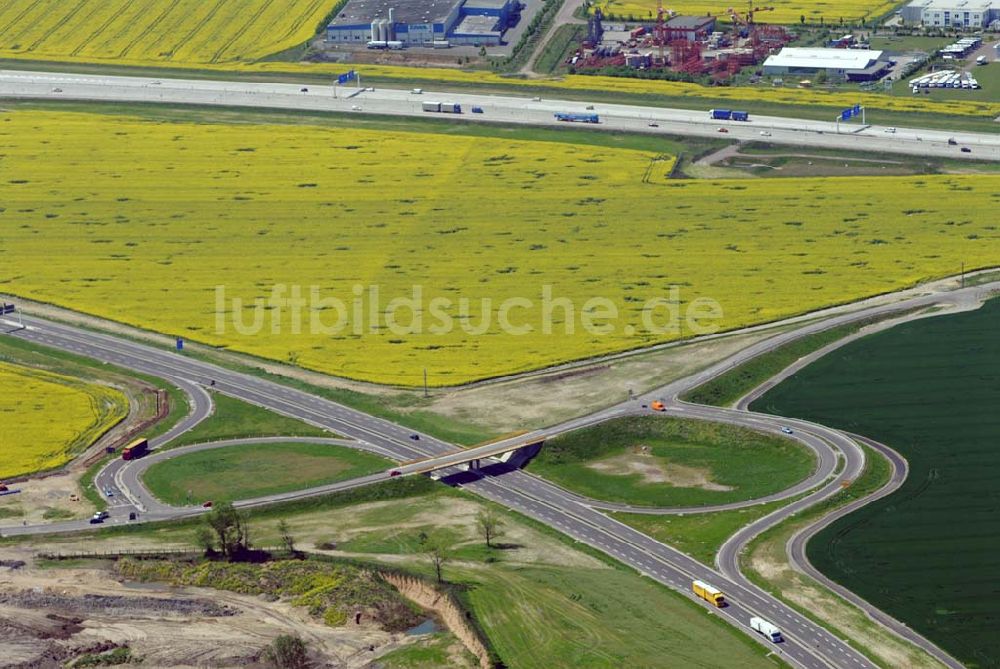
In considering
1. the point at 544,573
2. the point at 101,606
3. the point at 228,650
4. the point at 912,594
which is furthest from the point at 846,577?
→ the point at 101,606

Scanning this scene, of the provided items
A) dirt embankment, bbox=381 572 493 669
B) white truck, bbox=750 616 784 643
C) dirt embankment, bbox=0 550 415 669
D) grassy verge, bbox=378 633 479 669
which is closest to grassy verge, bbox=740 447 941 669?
white truck, bbox=750 616 784 643

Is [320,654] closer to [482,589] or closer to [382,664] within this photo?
[382,664]

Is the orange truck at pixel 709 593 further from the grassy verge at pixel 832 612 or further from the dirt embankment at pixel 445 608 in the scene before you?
the dirt embankment at pixel 445 608

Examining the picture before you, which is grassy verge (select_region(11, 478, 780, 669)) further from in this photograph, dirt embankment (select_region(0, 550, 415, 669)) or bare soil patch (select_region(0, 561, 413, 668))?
dirt embankment (select_region(0, 550, 415, 669))

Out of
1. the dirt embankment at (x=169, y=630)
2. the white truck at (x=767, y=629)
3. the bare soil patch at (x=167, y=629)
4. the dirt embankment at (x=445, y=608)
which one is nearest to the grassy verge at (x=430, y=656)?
the dirt embankment at (x=445, y=608)

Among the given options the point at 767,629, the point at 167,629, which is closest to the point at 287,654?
the point at 167,629

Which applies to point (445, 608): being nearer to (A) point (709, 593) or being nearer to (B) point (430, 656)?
(B) point (430, 656)

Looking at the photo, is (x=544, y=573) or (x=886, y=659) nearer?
(x=886, y=659)
